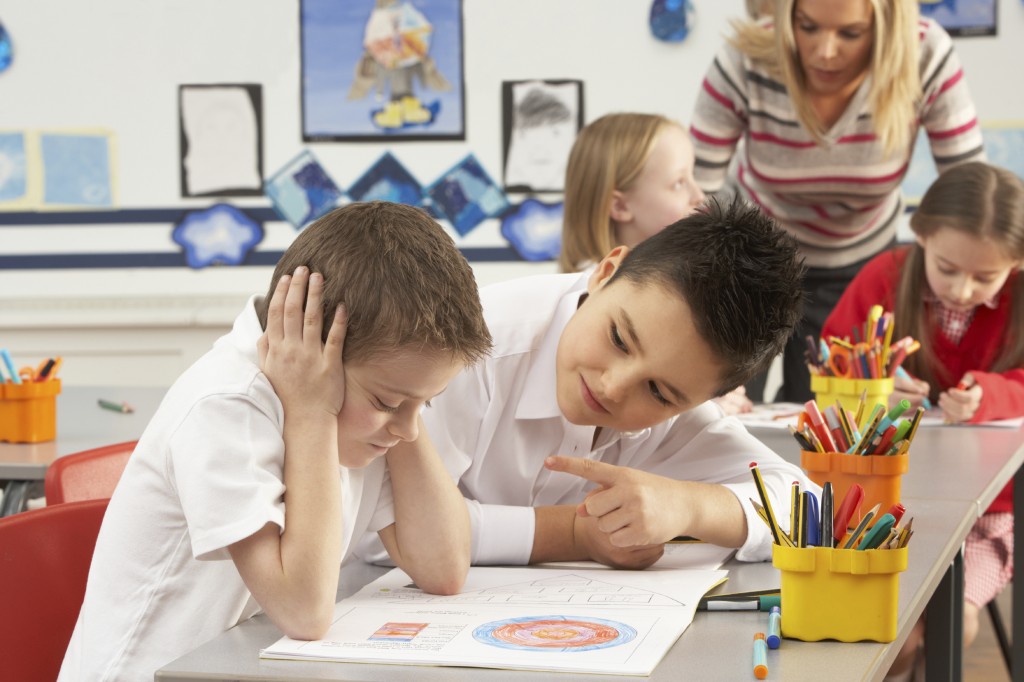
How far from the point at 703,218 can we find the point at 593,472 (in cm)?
32

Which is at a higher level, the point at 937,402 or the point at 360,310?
the point at 360,310

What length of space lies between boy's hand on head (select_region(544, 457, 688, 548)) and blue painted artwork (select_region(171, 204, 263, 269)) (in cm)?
275

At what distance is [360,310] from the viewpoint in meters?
0.91

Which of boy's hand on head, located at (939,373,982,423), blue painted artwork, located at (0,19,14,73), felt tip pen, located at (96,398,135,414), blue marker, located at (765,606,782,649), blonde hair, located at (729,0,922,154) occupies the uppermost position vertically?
blue painted artwork, located at (0,19,14,73)

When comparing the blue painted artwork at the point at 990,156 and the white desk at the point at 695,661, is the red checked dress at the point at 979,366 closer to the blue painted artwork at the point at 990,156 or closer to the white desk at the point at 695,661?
the blue painted artwork at the point at 990,156

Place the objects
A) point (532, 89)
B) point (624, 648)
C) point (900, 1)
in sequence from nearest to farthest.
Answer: point (624, 648)
point (900, 1)
point (532, 89)

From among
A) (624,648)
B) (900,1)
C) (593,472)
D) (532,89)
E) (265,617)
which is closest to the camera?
(624,648)

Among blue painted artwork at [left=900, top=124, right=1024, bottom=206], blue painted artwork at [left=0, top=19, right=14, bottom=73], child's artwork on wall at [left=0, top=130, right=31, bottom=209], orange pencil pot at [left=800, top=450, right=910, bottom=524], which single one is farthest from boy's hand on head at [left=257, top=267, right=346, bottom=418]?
blue painted artwork at [left=0, top=19, right=14, bottom=73]

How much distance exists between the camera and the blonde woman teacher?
2332 millimetres

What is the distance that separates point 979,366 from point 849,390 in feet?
1.82

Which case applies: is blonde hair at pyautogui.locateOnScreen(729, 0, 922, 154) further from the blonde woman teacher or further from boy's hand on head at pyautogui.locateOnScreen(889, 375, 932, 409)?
boy's hand on head at pyautogui.locateOnScreen(889, 375, 932, 409)

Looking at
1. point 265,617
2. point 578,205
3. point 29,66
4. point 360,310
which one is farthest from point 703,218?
point 29,66

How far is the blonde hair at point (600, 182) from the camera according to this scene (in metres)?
2.29

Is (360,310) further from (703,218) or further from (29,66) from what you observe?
(29,66)
